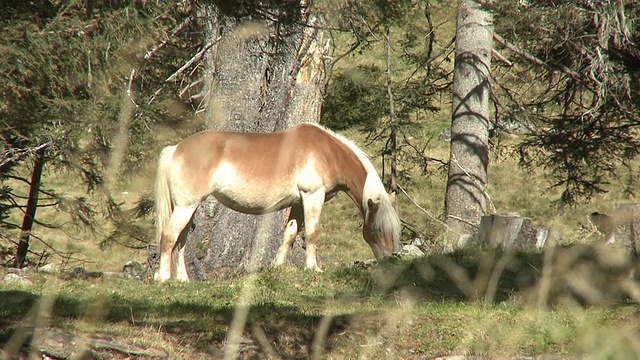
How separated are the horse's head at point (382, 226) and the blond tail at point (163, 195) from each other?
2.81 m

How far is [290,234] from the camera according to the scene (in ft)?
36.4

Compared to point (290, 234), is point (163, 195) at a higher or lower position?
higher

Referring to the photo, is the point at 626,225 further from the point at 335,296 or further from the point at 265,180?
the point at 265,180

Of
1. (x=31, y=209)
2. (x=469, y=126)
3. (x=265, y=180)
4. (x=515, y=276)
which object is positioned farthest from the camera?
(x=31, y=209)

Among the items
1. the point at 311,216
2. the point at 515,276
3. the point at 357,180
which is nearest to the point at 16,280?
the point at 311,216

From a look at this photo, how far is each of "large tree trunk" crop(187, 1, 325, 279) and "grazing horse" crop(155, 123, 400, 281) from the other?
83 cm

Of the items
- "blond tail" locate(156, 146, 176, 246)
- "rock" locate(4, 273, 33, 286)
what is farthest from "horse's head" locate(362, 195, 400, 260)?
"rock" locate(4, 273, 33, 286)

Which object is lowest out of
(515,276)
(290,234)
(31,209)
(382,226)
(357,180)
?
(31,209)

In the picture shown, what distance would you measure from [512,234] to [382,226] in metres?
1.83

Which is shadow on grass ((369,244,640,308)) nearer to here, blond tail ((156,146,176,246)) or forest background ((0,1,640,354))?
forest background ((0,1,640,354))

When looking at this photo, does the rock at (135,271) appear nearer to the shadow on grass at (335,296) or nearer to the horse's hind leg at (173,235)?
the horse's hind leg at (173,235)

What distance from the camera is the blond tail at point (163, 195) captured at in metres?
10.5

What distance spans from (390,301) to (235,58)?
5.53 meters

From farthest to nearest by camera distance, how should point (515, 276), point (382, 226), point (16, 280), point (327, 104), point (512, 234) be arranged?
point (327, 104) < point (382, 226) < point (512, 234) < point (515, 276) < point (16, 280)
